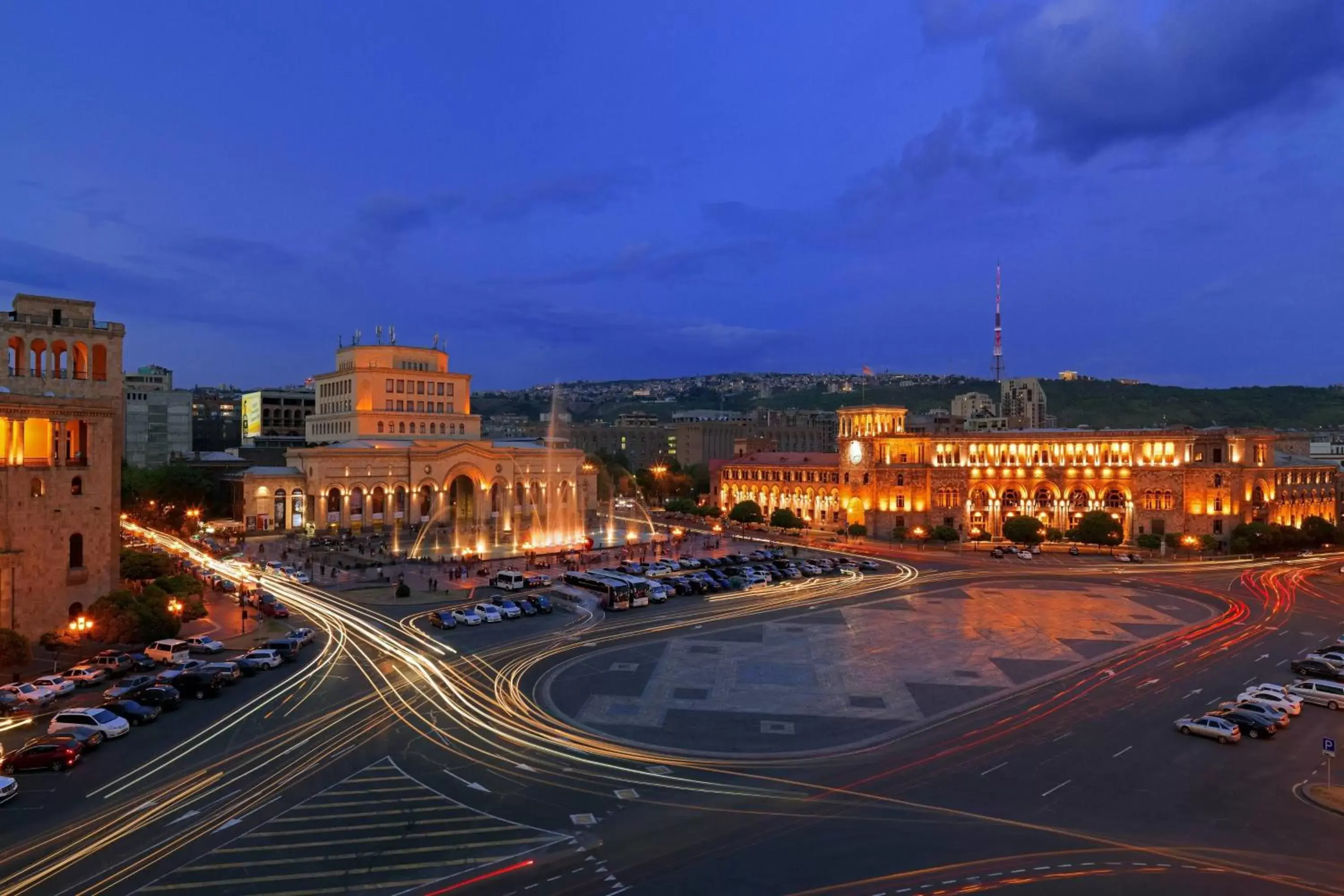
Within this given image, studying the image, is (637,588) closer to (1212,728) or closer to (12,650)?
(12,650)

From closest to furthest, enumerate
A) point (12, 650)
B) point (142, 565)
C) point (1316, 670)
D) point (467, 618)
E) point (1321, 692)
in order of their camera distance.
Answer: point (1321, 692) → point (12, 650) → point (1316, 670) → point (467, 618) → point (142, 565)

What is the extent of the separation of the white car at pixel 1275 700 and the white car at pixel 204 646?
145ft

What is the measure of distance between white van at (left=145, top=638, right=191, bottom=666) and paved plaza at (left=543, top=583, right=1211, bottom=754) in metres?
17.5

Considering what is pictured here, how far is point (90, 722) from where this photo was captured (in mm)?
29250

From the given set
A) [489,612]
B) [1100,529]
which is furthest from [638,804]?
[1100,529]

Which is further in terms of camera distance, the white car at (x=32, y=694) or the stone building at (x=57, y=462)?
the stone building at (x=57, y=462)

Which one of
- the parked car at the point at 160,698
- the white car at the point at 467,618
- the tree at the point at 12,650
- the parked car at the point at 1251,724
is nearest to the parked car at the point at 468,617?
the white car at the point at 467,618

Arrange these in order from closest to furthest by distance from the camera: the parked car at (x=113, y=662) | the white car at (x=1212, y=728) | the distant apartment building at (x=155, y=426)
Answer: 1. the white car at (x=1212, y=728)
2. the parked car at (x=113, y=662)
3. the distant apartment building at (x=155, y=426)

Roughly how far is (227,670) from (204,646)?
19.8ft

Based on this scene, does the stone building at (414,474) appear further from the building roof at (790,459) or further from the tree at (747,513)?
the building roof at (790,459)

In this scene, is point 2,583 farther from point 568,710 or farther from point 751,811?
point 751,811

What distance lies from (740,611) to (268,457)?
310 ft

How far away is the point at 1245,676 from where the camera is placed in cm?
3894

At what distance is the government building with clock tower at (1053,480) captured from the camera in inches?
3588
